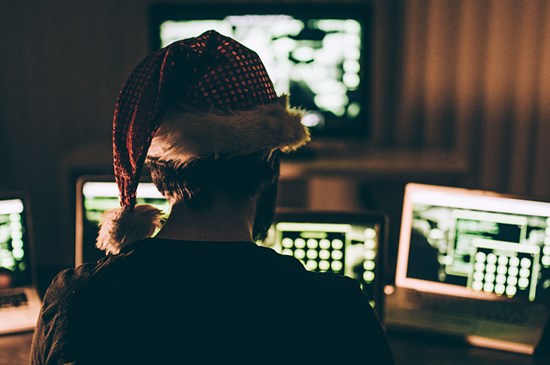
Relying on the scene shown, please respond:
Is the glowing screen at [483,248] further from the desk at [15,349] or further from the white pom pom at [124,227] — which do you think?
A: the desk at [15,349]

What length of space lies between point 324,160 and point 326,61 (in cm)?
36

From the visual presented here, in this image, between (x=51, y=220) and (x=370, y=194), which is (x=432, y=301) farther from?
(x=51, y=220)

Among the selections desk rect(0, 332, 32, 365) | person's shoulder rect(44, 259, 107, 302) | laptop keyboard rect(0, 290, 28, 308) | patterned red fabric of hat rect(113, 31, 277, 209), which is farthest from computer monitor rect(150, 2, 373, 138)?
person's shoulder rect(44, 259, 107, 302)

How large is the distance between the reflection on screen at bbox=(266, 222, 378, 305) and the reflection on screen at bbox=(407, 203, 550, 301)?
12 centimetres

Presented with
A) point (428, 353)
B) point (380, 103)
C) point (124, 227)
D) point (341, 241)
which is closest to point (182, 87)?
point (124, 227)

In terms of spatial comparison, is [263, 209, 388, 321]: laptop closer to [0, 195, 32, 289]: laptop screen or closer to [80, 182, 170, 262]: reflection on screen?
[80, 182, 170, 262]: reflection on screen

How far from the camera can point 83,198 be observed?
1606 mm

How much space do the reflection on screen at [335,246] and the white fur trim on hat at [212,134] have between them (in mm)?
549

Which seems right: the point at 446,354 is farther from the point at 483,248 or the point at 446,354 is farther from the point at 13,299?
the point at 13,299

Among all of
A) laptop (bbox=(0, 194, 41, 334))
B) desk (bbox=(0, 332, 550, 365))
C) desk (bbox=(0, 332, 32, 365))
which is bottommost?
desk (bbox=(0, 332, 32, 365))

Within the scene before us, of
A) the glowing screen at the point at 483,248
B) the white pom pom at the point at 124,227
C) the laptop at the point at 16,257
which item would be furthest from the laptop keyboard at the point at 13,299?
the glowing screen at the point at 483,248

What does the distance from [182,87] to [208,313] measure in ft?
1.04

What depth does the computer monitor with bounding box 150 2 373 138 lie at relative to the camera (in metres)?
2.40

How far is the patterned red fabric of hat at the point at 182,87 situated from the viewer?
3.05ft
